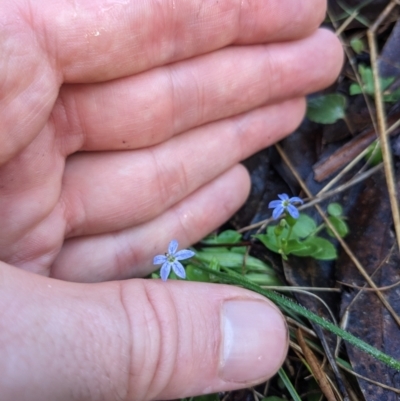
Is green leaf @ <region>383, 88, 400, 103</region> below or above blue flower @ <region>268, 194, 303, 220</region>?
above

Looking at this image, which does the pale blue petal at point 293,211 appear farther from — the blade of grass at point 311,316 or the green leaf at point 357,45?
the green leaf at point 357,45

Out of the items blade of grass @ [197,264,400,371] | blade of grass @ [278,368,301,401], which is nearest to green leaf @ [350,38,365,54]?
blade of grass @ [197,264,400,371]

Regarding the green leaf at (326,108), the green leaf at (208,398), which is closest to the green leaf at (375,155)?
the green leaf at (326,108)

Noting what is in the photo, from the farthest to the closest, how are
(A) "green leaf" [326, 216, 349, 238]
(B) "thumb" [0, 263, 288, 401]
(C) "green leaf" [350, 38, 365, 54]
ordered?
(C) "green leaf" [350, 38, 365, 54] → (A) "green leaf" [326, 216, 349, 238] → (B) "thumb" [0, 263, 288, 401]

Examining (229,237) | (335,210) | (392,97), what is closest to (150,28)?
(229,237)

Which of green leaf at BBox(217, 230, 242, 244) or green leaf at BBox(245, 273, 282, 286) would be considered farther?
green leaf at BBox(217, 230, 242, 244)

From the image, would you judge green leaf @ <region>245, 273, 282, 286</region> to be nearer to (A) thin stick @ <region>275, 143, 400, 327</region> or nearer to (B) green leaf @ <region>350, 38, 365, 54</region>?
(A) thin stick @ <region>275, 143, 400, 327</region>
